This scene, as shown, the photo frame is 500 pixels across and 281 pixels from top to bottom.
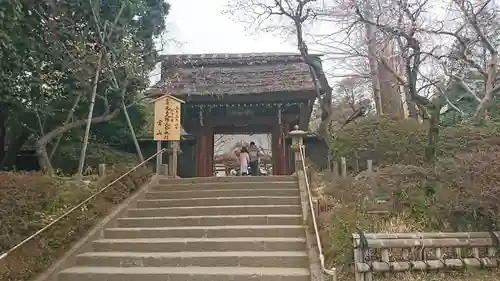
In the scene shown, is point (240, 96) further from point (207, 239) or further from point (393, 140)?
point (207, 239)

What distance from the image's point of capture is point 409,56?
370 inches

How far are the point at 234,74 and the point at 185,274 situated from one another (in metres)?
10.3

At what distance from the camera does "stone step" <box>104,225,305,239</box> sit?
7.66 meters

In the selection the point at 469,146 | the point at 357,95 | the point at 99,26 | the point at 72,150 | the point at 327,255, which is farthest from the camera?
the point at 357,95

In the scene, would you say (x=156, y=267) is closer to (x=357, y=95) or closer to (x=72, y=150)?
(x=72, y=150)

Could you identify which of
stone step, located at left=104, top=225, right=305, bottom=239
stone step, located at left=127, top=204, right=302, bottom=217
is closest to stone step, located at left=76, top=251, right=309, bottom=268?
stone step, located at left=104, top=225, right=305, bottom=239

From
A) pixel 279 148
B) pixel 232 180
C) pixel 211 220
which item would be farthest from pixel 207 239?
pixel 279 148

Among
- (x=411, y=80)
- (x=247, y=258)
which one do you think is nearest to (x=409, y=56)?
(x=411, y=80)

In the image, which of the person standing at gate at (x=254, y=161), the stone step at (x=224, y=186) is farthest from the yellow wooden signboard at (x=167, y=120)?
the person standing at gate at (x=254, y=161)

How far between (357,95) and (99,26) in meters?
14.2

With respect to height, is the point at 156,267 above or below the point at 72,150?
below

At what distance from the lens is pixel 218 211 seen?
8.82 m

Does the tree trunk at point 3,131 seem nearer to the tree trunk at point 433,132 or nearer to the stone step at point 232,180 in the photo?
the stone step at point 232,180

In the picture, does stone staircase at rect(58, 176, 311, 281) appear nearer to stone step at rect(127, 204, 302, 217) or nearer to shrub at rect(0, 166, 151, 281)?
stone step at rect(127, 204, 302, 217)
